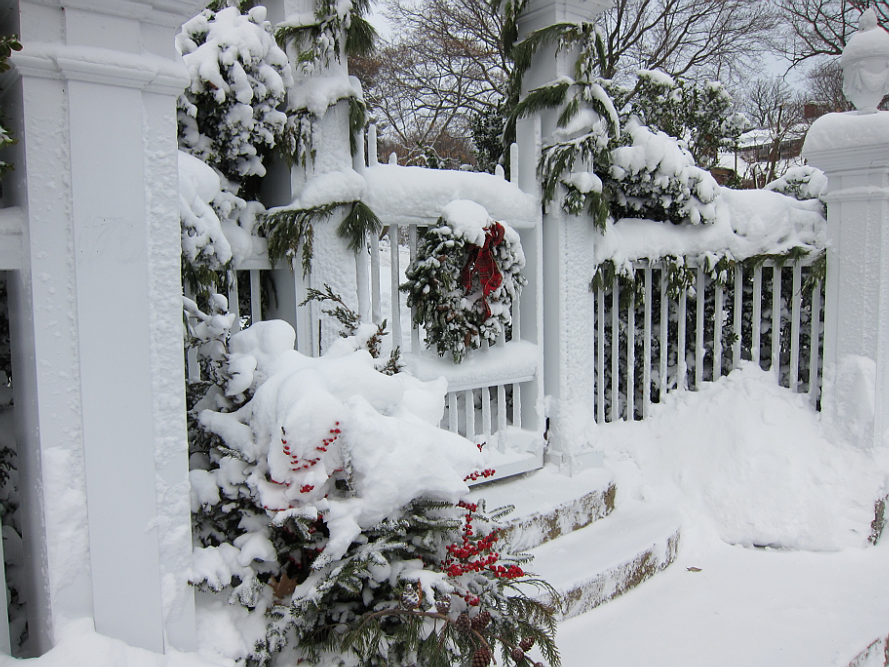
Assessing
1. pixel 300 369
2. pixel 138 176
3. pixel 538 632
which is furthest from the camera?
pixel 300 369

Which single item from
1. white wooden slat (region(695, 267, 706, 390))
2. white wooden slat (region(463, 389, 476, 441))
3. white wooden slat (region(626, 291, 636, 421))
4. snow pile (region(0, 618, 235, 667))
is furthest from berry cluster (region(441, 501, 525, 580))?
white wooden slat (region(695, 267, 706, 390))

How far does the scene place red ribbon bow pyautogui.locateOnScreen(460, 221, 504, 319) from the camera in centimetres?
312

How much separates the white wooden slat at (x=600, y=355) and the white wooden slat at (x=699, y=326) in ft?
2.27

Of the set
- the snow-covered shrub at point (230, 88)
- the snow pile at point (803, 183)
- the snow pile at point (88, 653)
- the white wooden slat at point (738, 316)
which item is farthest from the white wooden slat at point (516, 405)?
the snow pile at point (803, 183)

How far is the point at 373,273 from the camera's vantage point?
2982 millimetres

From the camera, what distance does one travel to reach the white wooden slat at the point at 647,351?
13.2ft

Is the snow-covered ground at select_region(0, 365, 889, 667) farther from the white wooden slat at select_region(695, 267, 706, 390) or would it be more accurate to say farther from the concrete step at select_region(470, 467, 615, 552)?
the concrete step at select_region(470, 467, 615, 552)

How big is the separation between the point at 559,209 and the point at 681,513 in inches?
71.7

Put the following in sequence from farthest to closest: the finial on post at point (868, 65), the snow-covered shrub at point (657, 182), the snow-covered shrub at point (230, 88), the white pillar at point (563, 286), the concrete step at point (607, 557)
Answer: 1. the finial on post at point (868, 65)
2. the snow-covered shrub at point (657, 182)
3. the white pillar at point (563, 286)
4. the concrete step at point (607, 557)
5. the snow-covered shrub at point (230, 88)

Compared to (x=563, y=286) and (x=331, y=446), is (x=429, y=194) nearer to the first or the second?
(x=563, y=286)

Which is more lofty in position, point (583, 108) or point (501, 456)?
point (583, 108)

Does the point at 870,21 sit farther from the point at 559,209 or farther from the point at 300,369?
the point at 300,369

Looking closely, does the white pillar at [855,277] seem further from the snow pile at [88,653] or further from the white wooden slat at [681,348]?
the snow pile at [88,653]

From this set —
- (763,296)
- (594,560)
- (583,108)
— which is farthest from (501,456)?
(763,296)
